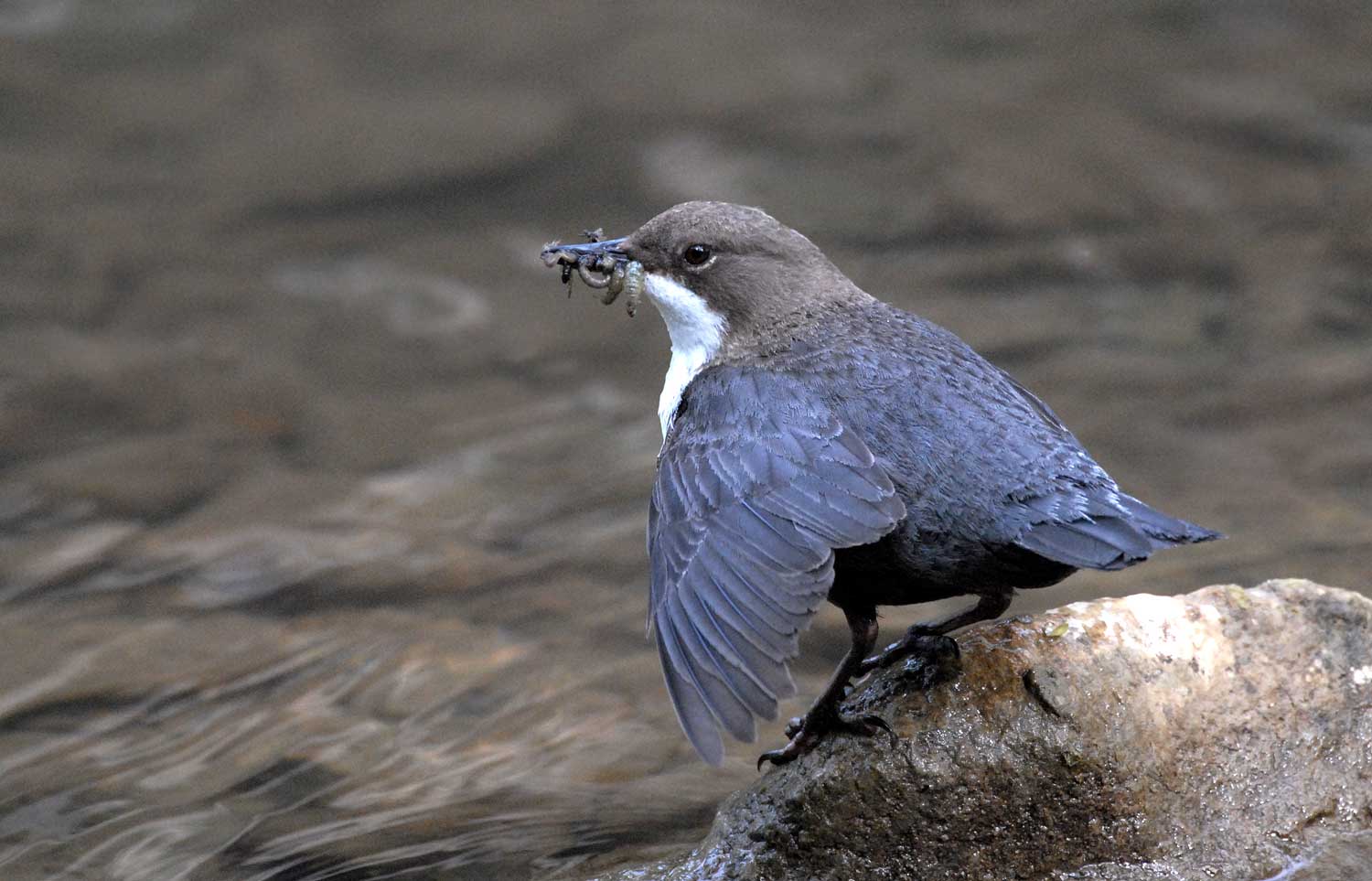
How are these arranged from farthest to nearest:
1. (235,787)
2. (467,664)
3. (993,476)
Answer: (467,664)
(235,787)
(993,476)

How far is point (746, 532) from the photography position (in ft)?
11.9

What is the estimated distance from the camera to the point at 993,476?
3596 millimetres

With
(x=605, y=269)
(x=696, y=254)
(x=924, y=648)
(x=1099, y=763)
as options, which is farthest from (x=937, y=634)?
(x=605, y=269)

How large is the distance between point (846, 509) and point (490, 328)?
4706mm

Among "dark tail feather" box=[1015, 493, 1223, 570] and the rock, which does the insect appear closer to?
the rock

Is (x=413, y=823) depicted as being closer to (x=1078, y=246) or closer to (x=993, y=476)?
(x=993, y=476)

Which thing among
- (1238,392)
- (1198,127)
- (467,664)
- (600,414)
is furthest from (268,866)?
(1198,127)

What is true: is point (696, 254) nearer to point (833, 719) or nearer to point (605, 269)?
point (605, 269)

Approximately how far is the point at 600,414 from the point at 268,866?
11.0ft

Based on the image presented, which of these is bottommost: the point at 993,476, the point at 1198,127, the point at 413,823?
the point at 413,823

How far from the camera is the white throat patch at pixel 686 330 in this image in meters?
4.55

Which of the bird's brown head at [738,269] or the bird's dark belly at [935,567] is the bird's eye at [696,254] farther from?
the bird's dark belly at [935,567]

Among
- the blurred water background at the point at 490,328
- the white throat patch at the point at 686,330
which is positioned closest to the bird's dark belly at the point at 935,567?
the white throat patch at the point at 686,330

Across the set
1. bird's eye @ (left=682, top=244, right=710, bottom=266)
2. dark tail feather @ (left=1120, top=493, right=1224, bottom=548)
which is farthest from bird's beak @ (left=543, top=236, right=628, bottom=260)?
dark tail feather @ (left=1120, top=493, right=1224, bottom=548)
